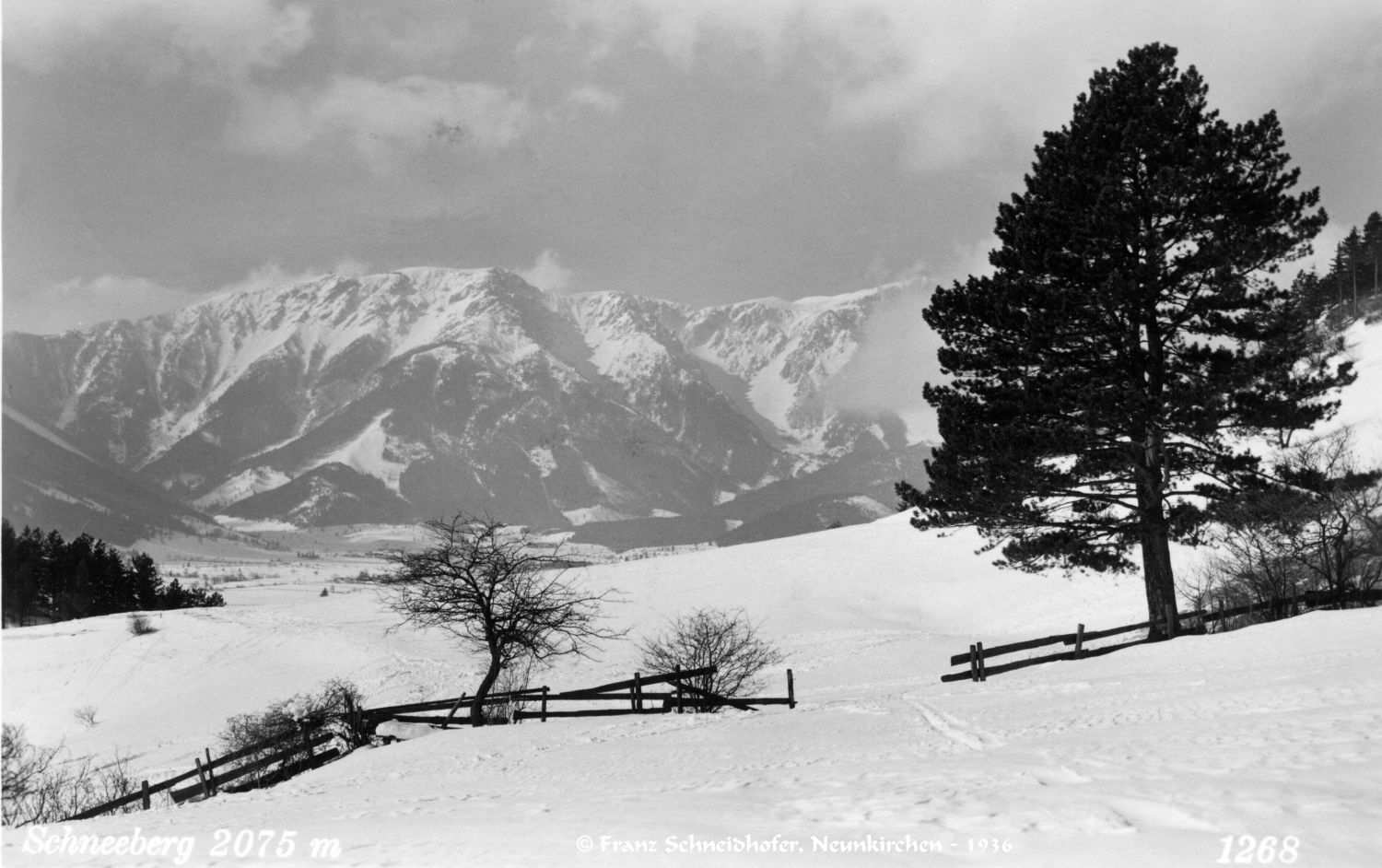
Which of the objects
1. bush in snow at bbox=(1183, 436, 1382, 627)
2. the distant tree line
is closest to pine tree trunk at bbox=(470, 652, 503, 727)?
bush in snow at bbox=(1183, 436, 1382, 627)

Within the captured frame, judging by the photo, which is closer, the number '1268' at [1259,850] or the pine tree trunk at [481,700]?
the number '1268' at [1259,850]

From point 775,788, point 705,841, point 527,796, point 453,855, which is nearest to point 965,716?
point 775,788

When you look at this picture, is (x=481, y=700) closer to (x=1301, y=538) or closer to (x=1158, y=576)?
(x=1158, y=576)

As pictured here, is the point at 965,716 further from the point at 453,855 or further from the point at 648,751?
the point at 453,855

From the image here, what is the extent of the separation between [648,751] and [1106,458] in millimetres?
14227

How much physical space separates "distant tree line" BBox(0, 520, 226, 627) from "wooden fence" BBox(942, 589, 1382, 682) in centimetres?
10306

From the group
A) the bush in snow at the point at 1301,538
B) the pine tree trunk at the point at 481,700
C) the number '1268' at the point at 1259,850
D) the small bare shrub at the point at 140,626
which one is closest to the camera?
the number '1268' at the point at 1259,850

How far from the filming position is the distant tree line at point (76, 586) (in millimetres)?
102000

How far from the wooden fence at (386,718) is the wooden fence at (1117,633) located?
4950mm

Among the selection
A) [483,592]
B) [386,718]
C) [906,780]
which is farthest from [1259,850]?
[483,592]

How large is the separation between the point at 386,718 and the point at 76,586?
10273 centimetres

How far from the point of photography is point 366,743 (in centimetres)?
2441

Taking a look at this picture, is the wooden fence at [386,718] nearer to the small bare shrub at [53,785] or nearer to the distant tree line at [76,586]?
the small bare shrub at [53,785]

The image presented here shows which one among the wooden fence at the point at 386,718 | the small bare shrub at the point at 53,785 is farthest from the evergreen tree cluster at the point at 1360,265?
the small bare shrub at the point at 53,785
